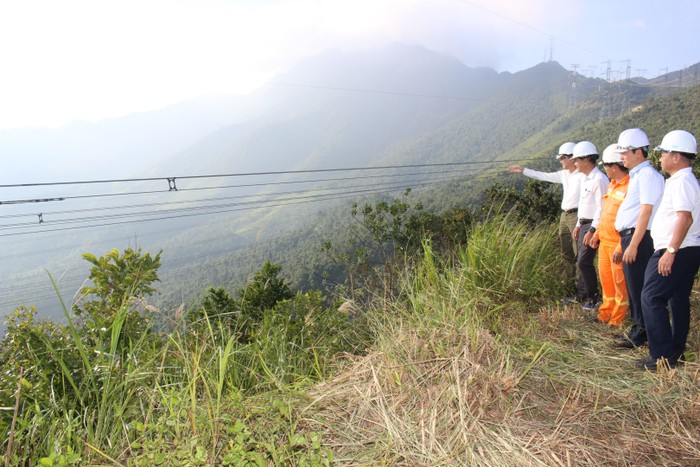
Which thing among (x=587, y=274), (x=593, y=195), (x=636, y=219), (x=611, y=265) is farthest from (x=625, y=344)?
(x=593, y=195)

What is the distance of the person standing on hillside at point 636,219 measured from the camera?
2.86 metres

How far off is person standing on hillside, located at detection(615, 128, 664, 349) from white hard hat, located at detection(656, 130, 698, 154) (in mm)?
324

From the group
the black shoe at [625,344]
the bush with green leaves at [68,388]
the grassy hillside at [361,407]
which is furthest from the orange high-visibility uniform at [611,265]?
the bush with green leaves at [68,388]

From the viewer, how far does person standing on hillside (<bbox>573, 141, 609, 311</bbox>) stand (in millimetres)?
3799

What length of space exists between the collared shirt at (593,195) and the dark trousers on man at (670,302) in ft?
3.80

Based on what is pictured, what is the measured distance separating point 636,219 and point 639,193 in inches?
7.3

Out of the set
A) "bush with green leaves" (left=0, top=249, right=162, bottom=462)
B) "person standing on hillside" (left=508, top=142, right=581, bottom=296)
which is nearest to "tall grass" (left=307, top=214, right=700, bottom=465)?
"bush with green leaves" (left=0, top=249, right=162, bottom=462)

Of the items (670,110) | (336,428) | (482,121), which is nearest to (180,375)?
(336,428)

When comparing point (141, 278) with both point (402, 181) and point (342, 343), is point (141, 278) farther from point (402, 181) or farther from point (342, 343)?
point (402, 181)

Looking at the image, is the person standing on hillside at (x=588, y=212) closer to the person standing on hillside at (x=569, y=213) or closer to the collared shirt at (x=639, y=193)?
the person standing on hillside at (x=569, y=213)

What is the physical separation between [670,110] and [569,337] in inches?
2305

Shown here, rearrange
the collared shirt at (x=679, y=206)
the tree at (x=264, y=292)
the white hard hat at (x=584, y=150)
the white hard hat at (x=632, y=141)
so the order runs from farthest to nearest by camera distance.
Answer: the tree at (x=264, y=292) → the white hard hat at (x=584, y=150) → the white hard hat at (x=632, y=141) → the collared shirt at (x=679, y=206)

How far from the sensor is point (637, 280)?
3.00 meters

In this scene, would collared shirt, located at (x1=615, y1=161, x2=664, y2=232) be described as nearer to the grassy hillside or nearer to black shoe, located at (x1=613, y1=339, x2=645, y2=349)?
black shoe, located at (x1=613, y1=339, x2=645, y2=349)
